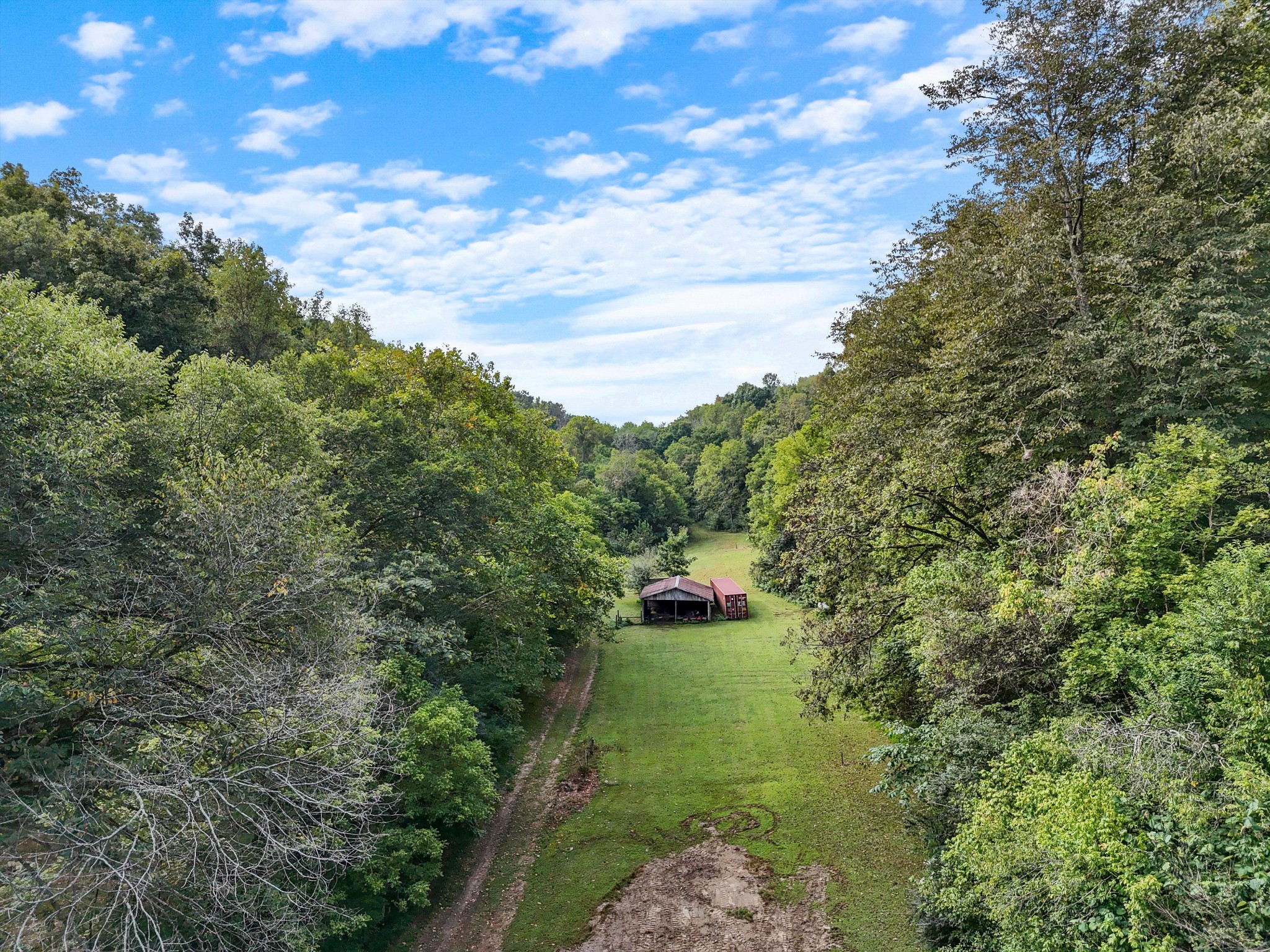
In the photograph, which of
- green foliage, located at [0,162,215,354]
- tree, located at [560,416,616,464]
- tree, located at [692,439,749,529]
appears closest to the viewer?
green foliage, located at [0,162,215,354]

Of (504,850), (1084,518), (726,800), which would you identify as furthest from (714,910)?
(1084,518)

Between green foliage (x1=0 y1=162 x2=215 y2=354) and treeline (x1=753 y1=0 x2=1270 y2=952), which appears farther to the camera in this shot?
green foliage (x1=0 y1=162 x2=215 y2=354)

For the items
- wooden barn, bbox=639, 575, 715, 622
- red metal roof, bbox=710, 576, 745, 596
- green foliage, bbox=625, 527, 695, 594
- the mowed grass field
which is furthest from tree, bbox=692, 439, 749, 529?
the mowed grass field

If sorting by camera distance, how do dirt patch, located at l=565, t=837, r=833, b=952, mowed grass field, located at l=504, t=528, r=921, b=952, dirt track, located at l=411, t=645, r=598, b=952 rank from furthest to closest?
mowed grass field, located at l=504, t=528, r=921, b=952, dirt track, located at l=411, t=645, r=598, b=952, dirt patch, located at l=565, t=837, r=833, b=952

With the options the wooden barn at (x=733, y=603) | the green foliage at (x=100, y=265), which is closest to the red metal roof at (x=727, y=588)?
the wooden barn at (x=733, y=603)

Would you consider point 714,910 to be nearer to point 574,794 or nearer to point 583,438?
point 574,794

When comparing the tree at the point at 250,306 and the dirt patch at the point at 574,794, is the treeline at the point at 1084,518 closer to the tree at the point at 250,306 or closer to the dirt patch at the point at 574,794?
the dirt patch at the point at 574,794

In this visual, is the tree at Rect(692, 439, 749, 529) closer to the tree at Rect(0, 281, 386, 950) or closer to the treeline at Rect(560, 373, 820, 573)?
the treeline at Rect(560, 373, 820, 573)
